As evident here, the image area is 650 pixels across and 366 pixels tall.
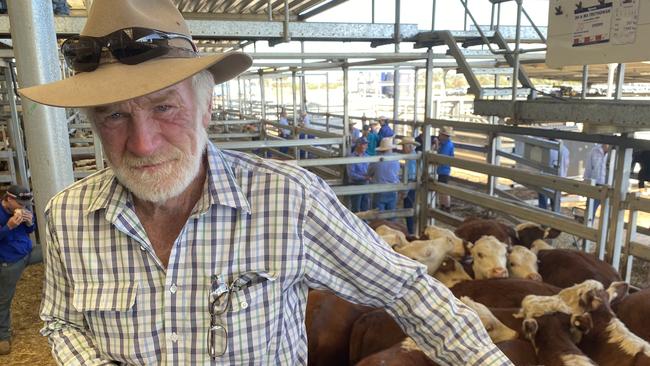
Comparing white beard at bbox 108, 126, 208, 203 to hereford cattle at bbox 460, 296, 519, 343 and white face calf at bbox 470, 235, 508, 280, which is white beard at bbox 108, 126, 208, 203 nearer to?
hereford cattle at bbox 460, 296, 519, 343

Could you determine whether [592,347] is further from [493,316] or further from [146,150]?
[146,150]

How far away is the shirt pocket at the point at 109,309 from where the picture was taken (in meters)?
1.26

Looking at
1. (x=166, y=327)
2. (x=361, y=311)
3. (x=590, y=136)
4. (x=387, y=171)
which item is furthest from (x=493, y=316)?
(x=387, y=171)

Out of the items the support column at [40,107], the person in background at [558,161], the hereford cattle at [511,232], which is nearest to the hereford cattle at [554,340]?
the hereford cattle at [511,232]

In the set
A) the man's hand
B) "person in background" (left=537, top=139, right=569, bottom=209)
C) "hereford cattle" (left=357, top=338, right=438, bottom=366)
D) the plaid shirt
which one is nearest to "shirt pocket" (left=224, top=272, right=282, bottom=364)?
the plaid shirt

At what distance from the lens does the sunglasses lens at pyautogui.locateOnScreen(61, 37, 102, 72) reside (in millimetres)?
1231

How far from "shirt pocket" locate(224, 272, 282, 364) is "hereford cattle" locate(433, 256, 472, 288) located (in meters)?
2.77

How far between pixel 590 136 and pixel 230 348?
3.15 m

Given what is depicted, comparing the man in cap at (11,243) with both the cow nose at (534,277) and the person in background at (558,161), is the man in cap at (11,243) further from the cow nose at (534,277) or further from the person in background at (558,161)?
the person in background at (558,161)

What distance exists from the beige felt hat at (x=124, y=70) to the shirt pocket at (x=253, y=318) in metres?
0.52

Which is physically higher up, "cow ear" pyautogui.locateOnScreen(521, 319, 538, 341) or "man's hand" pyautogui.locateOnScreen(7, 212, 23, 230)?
"man's hand" pyautogui.locateOnScreen(7, 212, 23, 230)

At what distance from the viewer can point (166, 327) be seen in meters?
1.25

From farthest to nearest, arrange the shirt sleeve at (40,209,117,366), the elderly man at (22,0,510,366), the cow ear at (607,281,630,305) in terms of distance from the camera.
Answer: the cow ear at (607,281,630,305)
the shirt sleeve at (40,209,117,366)
the elderly man at (22,0,510,366)

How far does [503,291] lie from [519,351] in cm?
78
